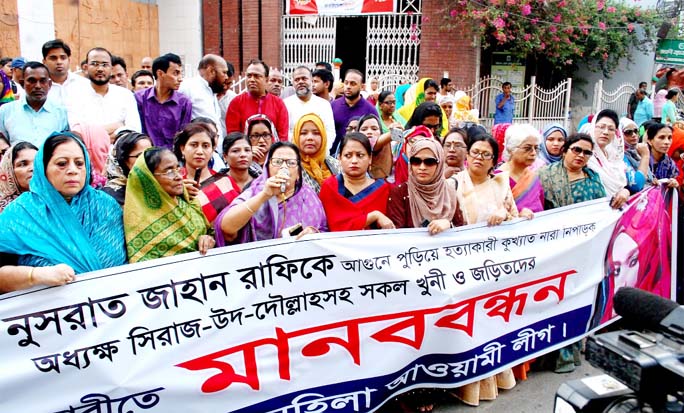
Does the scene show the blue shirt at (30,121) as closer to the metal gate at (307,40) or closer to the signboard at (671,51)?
the metal gate at (307,40)

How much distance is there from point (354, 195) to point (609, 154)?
7.89 ft

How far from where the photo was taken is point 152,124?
458 centimetres

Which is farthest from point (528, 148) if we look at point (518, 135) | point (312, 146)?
point (312, 146)

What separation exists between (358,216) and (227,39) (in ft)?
37.5

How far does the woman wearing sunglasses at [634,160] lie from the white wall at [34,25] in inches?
363

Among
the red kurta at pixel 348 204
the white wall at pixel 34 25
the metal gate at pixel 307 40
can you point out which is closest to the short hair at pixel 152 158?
the red kurta at pixel 348 204

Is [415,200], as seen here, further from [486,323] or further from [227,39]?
[227,39]

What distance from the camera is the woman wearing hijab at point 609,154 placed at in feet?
14.2

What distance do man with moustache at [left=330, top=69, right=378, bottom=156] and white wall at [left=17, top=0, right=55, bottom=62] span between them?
22.9 ft

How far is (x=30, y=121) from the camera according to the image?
4.36 m

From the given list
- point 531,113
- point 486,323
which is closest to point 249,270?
point 486,323

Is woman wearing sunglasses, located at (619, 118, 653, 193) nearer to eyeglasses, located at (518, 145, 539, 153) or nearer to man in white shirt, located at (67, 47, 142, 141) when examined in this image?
eyeglasses, located at (518, 145, 539, 153)

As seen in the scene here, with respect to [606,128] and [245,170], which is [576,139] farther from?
[245,170]

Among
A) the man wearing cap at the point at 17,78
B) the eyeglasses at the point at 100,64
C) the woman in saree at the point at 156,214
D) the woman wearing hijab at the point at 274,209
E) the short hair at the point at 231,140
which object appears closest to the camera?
the woman in saree at the point at 156,214
